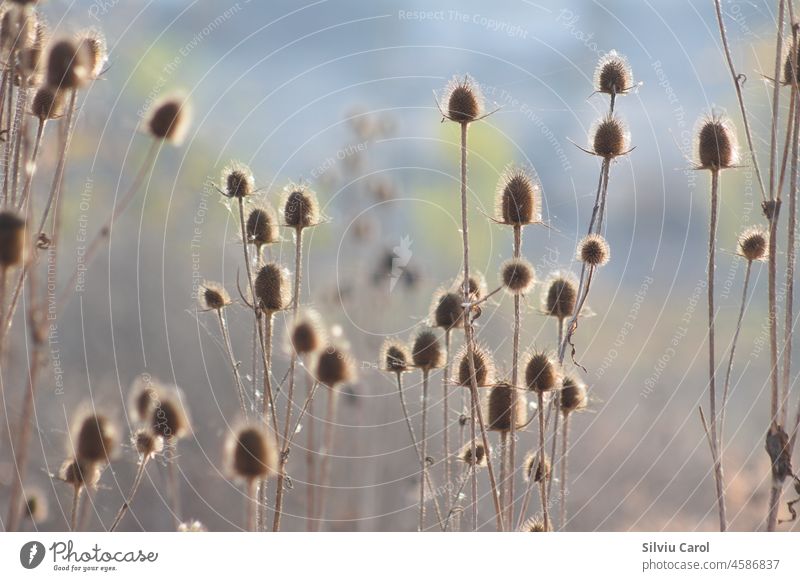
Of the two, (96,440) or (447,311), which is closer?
(96,440)

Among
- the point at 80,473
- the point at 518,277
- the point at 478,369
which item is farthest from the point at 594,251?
the point at 80,473

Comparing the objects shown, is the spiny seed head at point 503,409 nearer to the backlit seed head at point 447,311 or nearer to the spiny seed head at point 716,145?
the backlit seed head at point 447,311

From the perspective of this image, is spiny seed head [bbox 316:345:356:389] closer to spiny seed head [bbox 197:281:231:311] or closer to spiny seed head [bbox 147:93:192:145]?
spiny seed head [bbox 197:281:231:311]

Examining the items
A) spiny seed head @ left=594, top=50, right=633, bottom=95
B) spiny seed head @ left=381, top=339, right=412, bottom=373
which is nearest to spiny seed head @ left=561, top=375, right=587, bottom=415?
spiny seed head @ left=381, top=339, right=412, bottom=373

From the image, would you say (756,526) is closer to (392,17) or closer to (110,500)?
(392,17)

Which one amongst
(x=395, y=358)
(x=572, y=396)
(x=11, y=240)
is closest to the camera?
(x=11, y=240)

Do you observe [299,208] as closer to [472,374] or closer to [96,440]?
[472,374]

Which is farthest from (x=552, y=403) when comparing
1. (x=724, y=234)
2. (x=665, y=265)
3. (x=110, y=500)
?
(x=110, y=500)

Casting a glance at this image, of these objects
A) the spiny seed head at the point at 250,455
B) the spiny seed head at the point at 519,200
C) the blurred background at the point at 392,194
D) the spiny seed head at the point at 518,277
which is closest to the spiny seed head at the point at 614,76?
the blurred background at the point at 392,194
